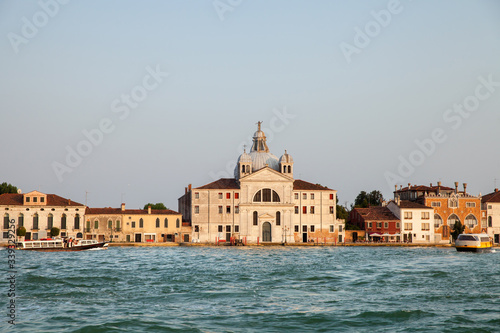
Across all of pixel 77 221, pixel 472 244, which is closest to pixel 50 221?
pixel 77 221

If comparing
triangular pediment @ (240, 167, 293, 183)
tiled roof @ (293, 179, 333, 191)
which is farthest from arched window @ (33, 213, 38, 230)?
tiled roof @ (293, 179, 333, 191)

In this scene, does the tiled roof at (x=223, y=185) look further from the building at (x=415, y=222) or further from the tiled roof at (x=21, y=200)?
the building at (x=415, y=222)

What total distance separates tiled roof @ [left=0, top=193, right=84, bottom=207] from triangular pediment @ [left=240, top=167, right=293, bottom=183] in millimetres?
17266

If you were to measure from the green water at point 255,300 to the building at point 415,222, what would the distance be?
1462 inches

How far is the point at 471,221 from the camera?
70.3 metres

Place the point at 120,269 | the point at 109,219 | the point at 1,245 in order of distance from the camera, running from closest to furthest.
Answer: the point at 120,269 < the point at 1,245 < the point at 109,219

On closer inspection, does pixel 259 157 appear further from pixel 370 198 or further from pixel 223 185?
pixel 370 198

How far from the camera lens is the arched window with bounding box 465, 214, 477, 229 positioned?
230ft

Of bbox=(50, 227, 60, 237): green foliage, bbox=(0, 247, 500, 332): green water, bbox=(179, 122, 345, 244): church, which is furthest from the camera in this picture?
bbox=(179, 122, 345, 244): church

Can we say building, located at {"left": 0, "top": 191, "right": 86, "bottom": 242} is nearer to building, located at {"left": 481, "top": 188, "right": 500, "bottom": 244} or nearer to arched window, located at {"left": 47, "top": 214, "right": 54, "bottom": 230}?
arched window, located at {"left": 47, "top": 214, "right": 54, "bottom": 230}

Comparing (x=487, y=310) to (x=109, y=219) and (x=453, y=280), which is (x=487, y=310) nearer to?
(x=453, y=280)

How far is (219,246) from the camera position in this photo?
2475 inches

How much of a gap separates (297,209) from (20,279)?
4409cm

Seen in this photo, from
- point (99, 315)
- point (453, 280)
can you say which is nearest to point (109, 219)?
point (453, 280)
